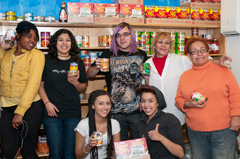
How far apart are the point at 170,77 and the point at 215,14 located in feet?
5.94

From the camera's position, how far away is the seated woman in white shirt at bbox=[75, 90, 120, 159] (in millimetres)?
2266

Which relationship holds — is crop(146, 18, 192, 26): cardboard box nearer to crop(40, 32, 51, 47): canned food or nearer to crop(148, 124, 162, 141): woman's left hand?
crop(40, 32, 51, 47): canned food

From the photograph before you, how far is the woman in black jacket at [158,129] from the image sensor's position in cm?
205

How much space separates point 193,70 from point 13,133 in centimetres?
181

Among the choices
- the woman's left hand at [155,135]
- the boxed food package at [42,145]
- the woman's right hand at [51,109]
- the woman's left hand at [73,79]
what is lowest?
the boxed food package at [42,145]

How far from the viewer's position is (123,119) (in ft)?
8.23

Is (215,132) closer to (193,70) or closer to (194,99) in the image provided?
(194,99)

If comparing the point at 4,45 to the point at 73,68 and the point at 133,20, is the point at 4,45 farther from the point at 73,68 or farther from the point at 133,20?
the point at 133,20

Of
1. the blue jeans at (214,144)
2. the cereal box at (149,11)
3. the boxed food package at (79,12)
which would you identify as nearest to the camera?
the blue jeans at (214,144)

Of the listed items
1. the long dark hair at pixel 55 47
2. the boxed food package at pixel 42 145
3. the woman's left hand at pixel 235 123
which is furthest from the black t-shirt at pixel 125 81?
the boxed food package at pixel 42 145

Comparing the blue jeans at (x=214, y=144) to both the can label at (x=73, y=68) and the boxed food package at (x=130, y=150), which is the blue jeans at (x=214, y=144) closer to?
the boxed food package at (x=130, y=150)

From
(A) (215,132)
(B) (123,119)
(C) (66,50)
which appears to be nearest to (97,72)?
(C) (66,50)

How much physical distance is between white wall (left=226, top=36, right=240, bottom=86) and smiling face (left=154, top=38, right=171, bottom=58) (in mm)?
1484

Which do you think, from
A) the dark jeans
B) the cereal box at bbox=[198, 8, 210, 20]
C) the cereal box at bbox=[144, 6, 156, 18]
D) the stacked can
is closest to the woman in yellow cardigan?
the dark jeans
